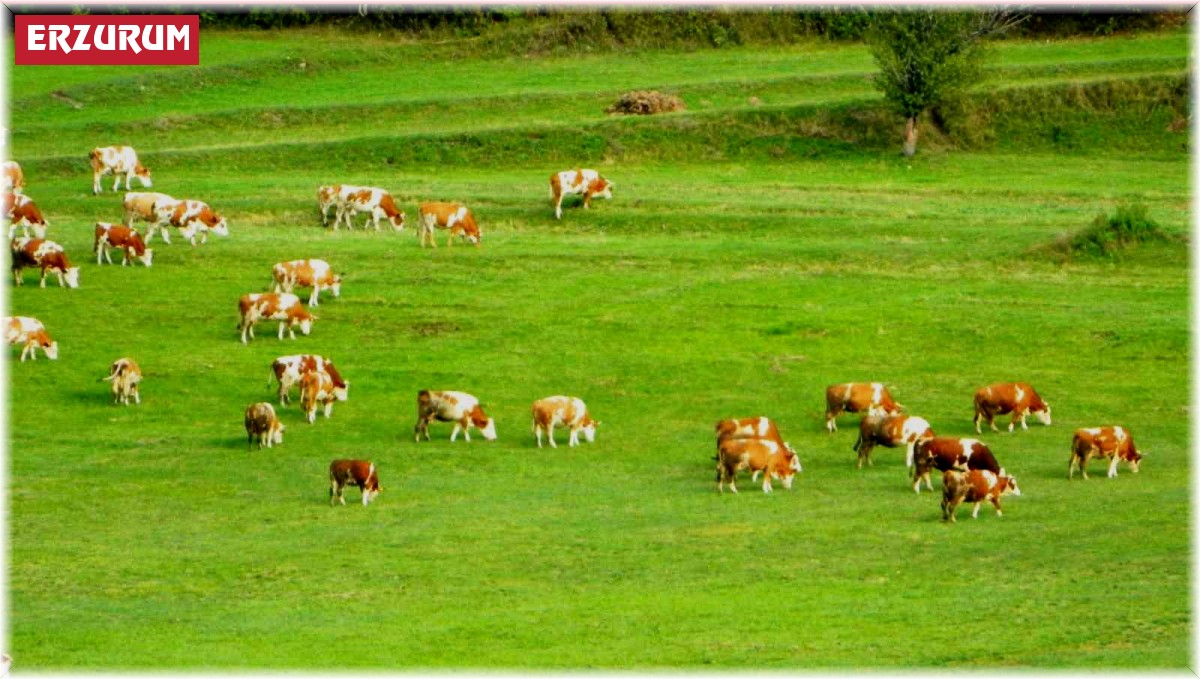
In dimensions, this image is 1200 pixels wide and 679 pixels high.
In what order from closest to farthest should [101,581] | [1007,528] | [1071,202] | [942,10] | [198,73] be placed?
[101,581], [1007,528], [1071,202], [942,10], [198,73]

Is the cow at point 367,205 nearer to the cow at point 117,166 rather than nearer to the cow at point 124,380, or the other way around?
the cow at point 117,166

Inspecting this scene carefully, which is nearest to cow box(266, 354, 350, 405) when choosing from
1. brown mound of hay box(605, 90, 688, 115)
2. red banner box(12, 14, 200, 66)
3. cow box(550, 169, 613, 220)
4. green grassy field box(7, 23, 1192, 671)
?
green grassy field box(7, 23, 1192, 671)

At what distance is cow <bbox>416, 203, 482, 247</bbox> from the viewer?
178 feet

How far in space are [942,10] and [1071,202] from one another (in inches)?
470

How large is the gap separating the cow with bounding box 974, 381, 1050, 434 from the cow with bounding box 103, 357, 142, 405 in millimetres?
15157

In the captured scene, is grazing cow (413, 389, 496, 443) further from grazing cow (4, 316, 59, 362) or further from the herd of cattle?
grazing cow (4, 316, 59, 362)

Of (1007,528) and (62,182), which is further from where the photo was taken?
(62,182)

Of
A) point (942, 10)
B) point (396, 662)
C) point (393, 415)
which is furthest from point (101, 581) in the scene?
point (942, 10)

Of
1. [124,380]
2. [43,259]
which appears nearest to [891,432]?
[124,380]

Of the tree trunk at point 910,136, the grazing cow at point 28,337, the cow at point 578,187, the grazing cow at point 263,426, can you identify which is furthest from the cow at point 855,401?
the tree trunk at point 910,136

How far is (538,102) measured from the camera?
77750 millimetres

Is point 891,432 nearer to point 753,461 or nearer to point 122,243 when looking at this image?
point 753,461

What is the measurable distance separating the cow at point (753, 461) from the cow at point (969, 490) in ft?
10.1

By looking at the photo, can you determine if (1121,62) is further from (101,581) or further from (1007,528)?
(101,581)
